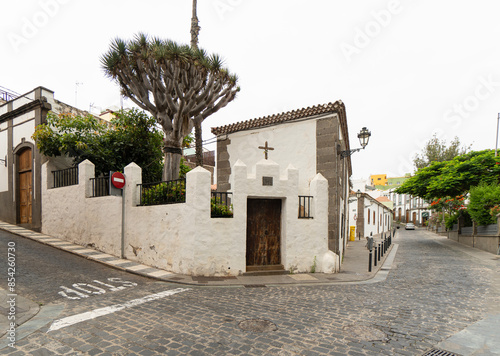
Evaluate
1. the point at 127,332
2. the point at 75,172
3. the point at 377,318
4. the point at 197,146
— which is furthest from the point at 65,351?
the point at 75,172

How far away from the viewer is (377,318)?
198 inches

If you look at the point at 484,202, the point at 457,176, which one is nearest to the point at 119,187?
the point at 484,202

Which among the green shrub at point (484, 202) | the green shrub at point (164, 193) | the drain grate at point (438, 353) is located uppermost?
the green shrub at point (164, 193)

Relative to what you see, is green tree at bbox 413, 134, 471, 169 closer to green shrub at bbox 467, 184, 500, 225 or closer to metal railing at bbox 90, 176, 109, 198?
green shrub at bbox 467, 184, 500, 225

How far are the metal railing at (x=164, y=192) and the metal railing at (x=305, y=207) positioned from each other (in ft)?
12.8

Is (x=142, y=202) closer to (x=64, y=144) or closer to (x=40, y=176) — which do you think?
(x=64, y=144)

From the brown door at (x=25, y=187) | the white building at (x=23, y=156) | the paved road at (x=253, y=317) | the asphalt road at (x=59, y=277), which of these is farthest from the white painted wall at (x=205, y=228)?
the brown door at (x=25, y=187)

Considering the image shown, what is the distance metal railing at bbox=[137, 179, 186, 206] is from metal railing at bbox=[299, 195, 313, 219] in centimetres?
389

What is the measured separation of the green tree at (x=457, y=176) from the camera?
18.2 m

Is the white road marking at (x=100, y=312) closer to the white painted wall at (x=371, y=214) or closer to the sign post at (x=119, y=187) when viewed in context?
the sign post at (x=119, y=187)

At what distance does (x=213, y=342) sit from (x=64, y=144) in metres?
11.7

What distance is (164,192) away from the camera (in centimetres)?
917

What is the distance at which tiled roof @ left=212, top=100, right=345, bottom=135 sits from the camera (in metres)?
10.0

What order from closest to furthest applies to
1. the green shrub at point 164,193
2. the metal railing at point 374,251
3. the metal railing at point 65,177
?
the green shrub at point 164,193, the metal railing at point 374,251, the metal railing at point 65,177
